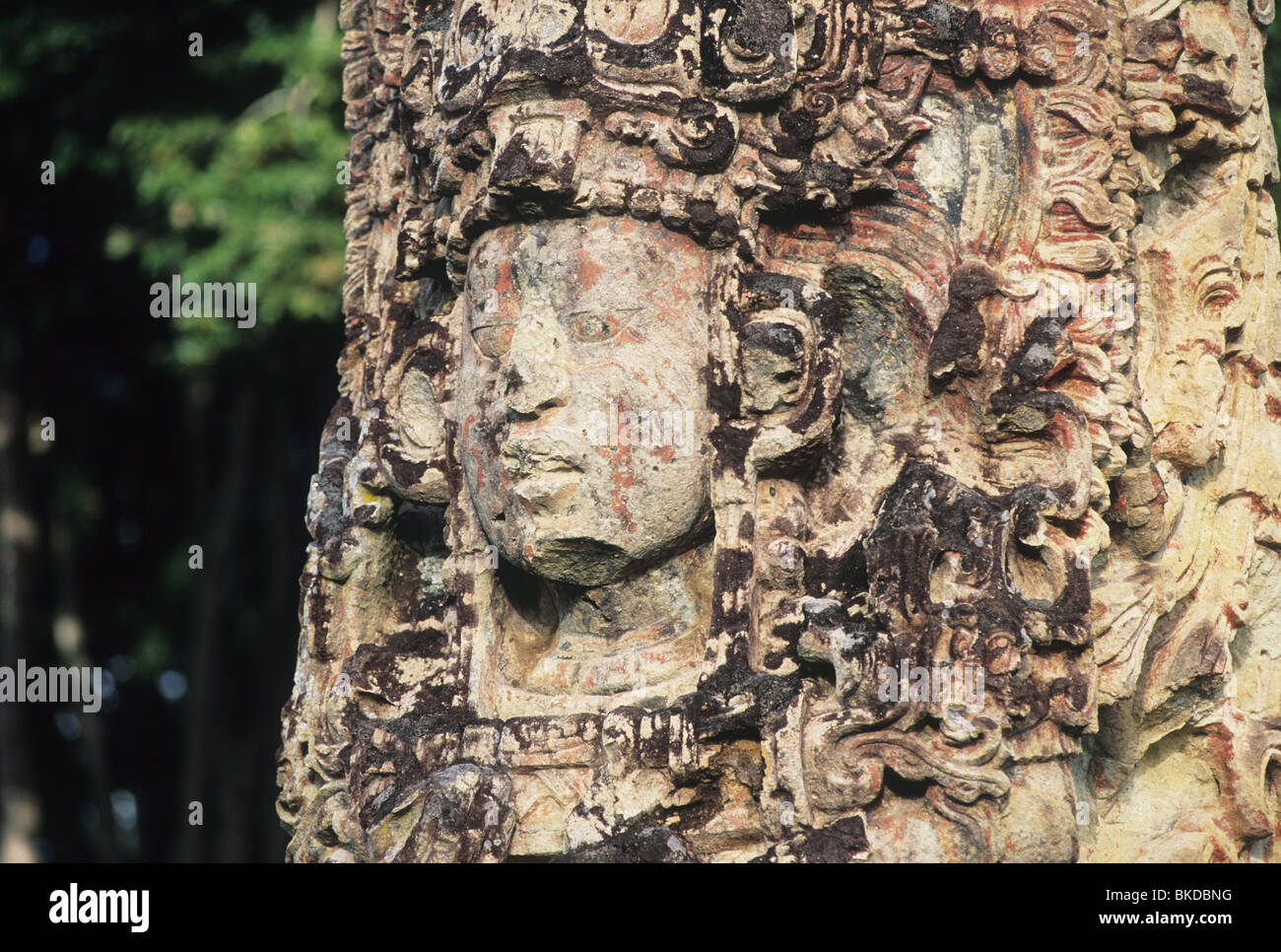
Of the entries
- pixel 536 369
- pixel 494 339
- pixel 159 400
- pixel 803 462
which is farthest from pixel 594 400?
pixel 159 400

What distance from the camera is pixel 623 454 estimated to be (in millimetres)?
5395

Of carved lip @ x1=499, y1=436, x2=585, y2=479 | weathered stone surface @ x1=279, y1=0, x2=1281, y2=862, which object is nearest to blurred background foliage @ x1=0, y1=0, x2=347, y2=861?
weathered stone surface @ x1=279, y1=0, x2=1281, y2=862

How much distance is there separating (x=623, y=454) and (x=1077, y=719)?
143 cm

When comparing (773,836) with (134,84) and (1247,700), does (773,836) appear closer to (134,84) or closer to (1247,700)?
(1247,700)

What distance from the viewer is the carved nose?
542 centimetres

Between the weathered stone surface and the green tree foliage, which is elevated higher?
the green tree foliage

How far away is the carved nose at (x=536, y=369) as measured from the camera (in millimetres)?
5418

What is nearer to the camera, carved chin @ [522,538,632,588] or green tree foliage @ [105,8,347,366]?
carved chin @ [522,538,632,588]

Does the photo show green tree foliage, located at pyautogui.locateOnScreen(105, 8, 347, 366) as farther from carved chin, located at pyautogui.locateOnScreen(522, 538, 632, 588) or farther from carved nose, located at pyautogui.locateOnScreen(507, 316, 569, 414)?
carved chin, located at pyautogui.locateOnScreen(522, 538, 632, 588)

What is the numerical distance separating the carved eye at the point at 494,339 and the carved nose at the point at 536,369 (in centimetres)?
9

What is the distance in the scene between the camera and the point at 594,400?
542 cm

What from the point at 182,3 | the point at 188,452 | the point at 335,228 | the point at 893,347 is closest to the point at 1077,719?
the point at 893,347

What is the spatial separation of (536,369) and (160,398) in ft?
35.0

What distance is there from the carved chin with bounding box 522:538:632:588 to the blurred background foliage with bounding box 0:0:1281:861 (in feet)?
19.9
